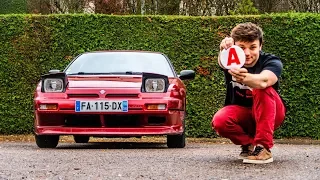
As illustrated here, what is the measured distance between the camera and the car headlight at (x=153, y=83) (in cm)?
862

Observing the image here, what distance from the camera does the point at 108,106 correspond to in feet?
27.7

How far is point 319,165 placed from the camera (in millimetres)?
6117

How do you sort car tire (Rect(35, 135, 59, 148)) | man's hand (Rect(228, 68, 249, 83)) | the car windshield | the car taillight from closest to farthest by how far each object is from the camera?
man's hand (Rect(228, 68, 249, 83)) < the car taillight < car tire (Rect(35, 135, 59, 148)) < the car windshield

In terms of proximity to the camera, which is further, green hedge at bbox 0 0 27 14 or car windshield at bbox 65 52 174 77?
green hedge at bbox 0 0 27 14

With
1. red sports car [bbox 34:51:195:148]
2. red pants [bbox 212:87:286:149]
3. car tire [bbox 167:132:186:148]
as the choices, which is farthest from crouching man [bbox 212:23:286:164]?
car tire [bbox 167:132:186:148]

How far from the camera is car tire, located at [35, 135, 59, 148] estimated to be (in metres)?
8.92

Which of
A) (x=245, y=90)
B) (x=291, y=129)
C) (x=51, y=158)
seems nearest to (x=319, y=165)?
(x=245, y=90)

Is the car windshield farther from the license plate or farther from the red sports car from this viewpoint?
the license plate

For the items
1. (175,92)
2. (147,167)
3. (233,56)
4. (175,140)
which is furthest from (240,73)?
(175,140)

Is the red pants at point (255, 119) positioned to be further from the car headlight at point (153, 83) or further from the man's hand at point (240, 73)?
the car headlight at point (153, 83)

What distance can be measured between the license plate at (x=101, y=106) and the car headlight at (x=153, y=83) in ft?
1.06

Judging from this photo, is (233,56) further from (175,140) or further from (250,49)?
(175,140)

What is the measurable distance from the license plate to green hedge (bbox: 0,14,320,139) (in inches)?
179

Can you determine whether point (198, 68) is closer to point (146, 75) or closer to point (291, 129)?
point (291, 129)
